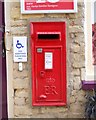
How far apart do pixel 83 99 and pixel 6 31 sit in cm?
167

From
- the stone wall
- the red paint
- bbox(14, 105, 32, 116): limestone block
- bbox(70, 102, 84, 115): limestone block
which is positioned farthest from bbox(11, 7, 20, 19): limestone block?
bbox(70, 102, 84, 115): limestone block

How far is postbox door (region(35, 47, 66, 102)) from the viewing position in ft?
18.3

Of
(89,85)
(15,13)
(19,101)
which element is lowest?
(19,101)

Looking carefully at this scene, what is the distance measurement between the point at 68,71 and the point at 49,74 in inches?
12.3

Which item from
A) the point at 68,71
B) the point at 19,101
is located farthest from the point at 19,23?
the point at 19,101

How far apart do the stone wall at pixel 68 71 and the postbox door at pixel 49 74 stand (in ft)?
0.44

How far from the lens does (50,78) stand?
5.63m

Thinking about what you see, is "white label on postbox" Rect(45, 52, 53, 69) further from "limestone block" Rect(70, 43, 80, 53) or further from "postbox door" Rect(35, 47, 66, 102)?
"limestone block" Rect(70, 43, 80, 53)

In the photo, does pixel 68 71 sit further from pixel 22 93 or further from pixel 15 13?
pixel 15 13

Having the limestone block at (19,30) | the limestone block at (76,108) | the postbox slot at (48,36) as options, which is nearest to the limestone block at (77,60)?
the postbox slot at (48,36)

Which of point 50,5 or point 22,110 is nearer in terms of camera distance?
point 50,5

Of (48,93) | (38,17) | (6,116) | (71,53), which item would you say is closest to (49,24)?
(38,17)

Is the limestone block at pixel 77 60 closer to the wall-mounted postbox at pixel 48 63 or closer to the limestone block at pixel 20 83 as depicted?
the wall-mounted postbox at pixel 48 63

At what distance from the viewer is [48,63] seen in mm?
5582
